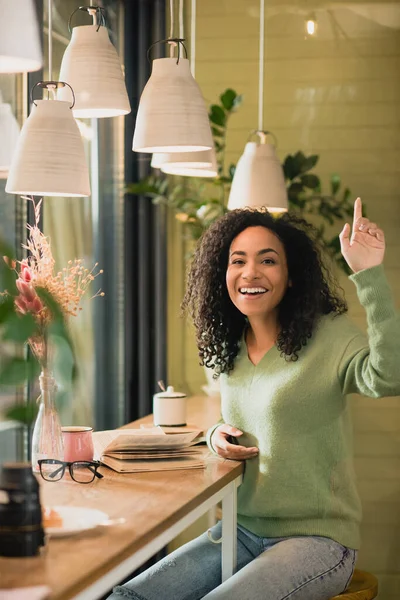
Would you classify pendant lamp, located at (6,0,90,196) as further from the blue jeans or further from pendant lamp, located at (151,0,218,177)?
the blue jeans

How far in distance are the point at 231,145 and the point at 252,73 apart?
0.34 meters

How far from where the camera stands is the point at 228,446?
7.86 ft

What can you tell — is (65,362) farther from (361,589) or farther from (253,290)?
(361,589)

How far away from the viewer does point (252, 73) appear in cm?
416

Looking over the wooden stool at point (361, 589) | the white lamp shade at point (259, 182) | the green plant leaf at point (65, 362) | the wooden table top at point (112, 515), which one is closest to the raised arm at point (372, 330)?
the wooden table top at point (112, 515)

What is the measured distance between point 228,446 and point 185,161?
0.88 meters

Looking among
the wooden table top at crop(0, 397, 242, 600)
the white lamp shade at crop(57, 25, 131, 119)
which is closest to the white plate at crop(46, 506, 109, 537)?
the wooden table top at crop(0, 397, 242, 600)

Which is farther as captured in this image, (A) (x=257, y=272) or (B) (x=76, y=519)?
(A) (x=257, y=272)

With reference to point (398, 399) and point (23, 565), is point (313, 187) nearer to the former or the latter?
point (398, 399)

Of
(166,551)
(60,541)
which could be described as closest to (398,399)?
(166,551)

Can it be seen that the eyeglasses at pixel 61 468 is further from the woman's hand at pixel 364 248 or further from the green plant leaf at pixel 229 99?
the green plant leaf at pixel 229 99

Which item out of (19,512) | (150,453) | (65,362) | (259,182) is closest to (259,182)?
(259,182)

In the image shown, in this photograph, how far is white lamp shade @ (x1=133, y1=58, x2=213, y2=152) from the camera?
213cm

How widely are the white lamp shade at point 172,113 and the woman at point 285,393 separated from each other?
48 cm
